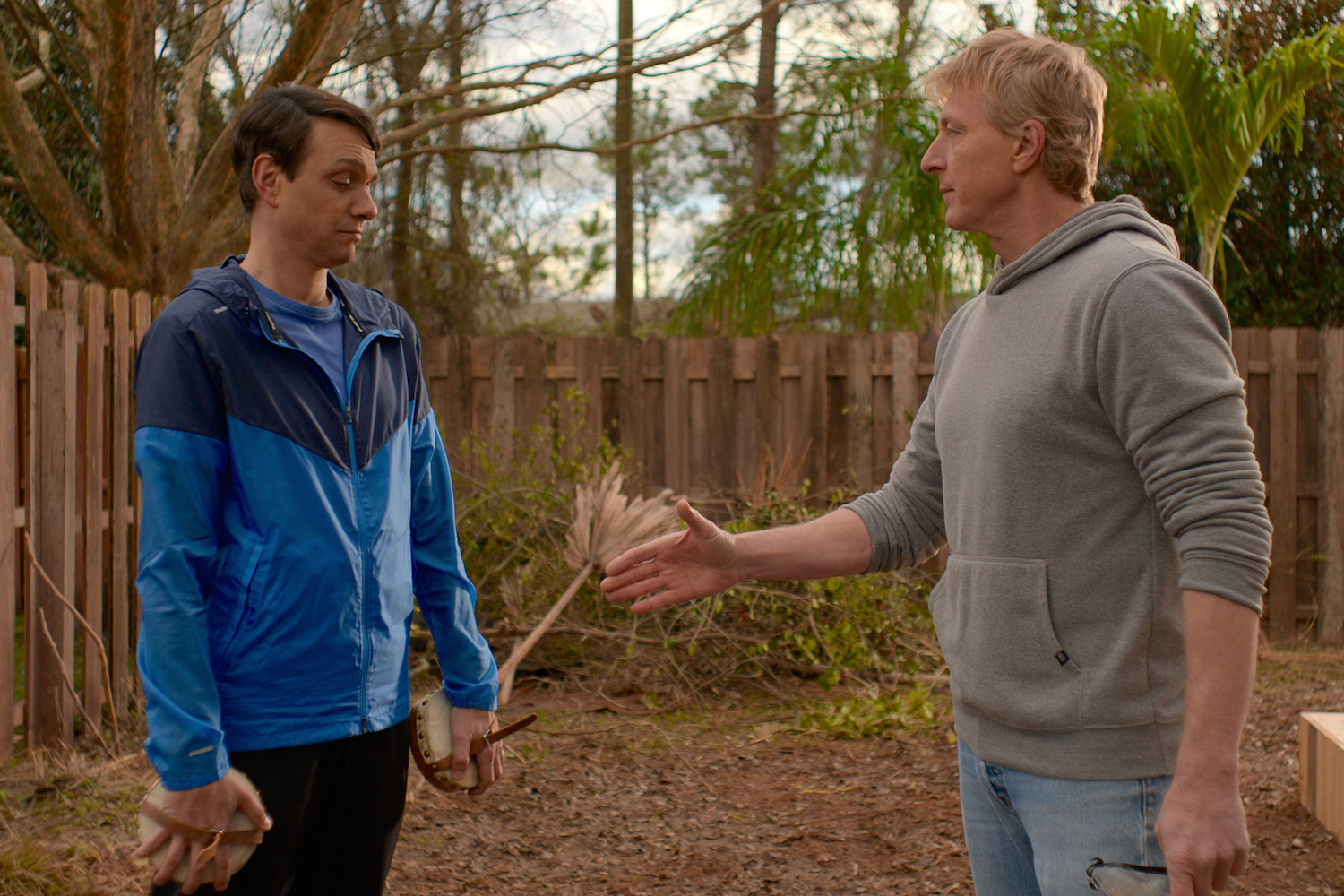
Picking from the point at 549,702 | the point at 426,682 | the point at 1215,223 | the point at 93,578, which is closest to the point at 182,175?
the point at 93,578

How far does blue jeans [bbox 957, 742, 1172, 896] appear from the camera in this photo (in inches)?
53.6

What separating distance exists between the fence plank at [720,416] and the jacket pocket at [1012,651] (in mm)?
5060

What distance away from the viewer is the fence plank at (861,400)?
254 inches

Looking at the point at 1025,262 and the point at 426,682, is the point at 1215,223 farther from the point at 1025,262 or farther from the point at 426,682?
the point at 1025,262

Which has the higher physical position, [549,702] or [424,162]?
[424,162]

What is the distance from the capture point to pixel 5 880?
9.27 feet

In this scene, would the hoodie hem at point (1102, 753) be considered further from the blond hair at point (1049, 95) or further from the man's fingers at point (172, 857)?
the man's fingers at point (172, 857)

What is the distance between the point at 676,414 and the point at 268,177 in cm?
485

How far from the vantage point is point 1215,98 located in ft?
20.1

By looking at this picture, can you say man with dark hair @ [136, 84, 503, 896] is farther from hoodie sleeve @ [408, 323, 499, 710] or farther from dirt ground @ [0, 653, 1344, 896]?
dirt ground @ [0, 653, 1344, 896]

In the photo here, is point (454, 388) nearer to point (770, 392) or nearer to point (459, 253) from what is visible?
point (770, 392)

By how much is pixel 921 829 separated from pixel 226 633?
Answer: 8.72 ft

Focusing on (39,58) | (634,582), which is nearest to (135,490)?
(39,58)

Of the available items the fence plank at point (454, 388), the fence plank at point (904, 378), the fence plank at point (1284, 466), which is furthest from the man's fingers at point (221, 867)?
the fence plank at point (1284, 466)
